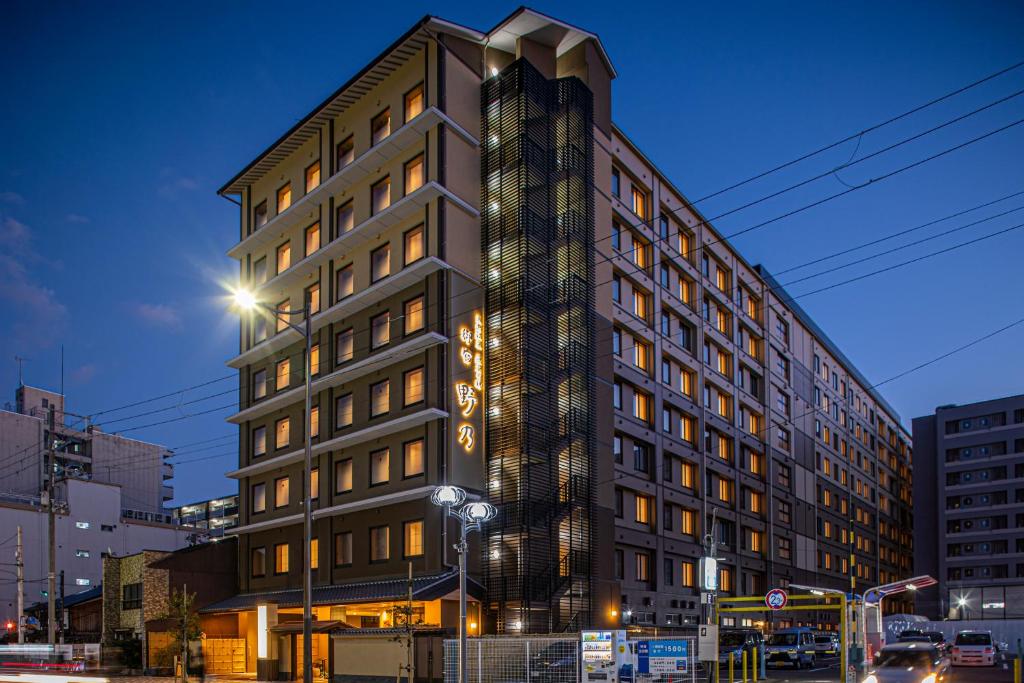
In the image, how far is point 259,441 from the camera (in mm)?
57781

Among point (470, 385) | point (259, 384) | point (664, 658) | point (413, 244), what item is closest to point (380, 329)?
point (413, 244)

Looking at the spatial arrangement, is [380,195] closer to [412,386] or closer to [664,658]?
[412,386]

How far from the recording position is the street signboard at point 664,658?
85.3ft

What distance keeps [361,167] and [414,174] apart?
12.1 ft

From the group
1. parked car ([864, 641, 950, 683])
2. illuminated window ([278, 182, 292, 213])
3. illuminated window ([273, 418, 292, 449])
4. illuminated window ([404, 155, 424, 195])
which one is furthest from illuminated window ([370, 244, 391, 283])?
parked car ([864, 641, 950, 683])

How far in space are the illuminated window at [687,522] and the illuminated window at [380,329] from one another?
24.4 m

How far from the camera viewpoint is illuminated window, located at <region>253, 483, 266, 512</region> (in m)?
56.2

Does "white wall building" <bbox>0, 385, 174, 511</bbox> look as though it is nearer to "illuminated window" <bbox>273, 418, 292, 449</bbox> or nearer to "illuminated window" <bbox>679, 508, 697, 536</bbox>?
"illuminated window" <bbox>273, 418, 292, 449</bbox>

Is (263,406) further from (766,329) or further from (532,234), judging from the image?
(766,329)

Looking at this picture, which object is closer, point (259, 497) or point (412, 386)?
point (412, 386)

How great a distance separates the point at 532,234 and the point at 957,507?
3761 inches

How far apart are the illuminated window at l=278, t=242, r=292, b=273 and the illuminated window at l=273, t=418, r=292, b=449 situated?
9.09m

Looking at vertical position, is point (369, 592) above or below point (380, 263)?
below

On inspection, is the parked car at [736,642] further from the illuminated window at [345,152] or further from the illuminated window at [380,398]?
the illuminated window at [345,152]
